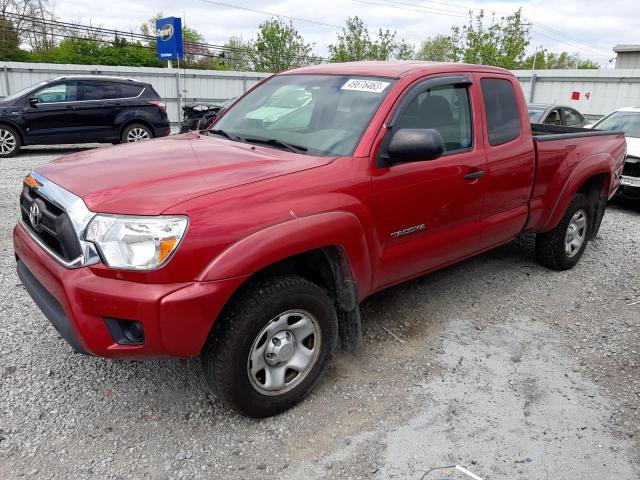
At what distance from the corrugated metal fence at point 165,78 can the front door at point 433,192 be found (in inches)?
666

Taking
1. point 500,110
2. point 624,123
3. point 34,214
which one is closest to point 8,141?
point 34,214

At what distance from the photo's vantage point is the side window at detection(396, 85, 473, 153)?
11.0ft

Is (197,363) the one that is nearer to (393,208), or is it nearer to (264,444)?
(264,444)

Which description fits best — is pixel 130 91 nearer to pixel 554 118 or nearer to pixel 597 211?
pixel 554 118

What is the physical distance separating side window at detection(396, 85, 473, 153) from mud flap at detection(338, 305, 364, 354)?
1256 mm

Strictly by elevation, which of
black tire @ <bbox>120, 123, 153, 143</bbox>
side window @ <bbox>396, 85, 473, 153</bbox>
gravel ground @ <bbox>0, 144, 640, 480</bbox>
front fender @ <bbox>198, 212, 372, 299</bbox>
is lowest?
gravel ground @ <bbox>0, 144, 640, 480</bbox>

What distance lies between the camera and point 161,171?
2699 millimetres

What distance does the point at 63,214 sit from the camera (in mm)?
2484

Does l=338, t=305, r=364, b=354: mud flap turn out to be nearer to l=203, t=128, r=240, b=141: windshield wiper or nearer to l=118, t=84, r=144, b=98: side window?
l=203, t=128, r=240, b=141: windshield wiper

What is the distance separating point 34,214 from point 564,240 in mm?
4344

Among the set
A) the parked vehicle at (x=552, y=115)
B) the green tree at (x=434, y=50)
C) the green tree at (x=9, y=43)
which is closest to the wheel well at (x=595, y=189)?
the parked vehicle at (x=552, y=115)

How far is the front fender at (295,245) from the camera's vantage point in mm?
2363

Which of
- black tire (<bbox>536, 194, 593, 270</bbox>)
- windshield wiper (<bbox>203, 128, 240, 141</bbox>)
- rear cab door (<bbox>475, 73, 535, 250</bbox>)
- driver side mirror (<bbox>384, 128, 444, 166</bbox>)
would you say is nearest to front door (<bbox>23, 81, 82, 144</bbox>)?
windshield wiper (<bbox>203, 128, 240, 141</bbox>)

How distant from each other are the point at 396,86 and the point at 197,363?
6.89 ft
